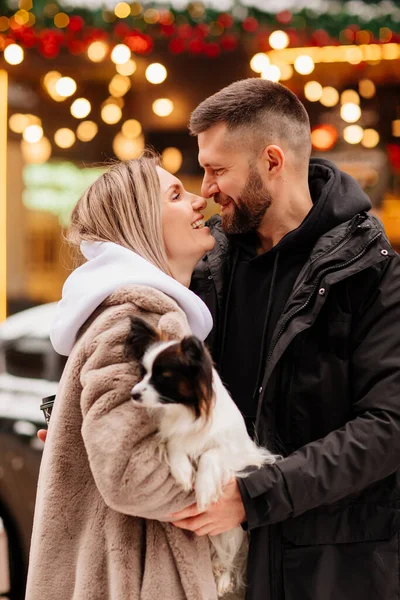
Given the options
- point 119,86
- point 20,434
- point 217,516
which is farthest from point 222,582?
point 119,86

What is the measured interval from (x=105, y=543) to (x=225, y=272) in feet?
3.34

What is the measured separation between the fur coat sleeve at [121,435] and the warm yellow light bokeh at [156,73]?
434cm

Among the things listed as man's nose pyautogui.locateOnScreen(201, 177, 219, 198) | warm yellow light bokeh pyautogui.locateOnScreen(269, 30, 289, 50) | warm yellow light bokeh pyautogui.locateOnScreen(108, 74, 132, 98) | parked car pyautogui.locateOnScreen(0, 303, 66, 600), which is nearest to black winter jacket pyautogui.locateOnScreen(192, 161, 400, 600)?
man's nose pyautogui.locateOnScreen(201, 177, 219, 198)

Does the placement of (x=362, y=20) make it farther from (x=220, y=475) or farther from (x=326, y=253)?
(x=220, y=475)

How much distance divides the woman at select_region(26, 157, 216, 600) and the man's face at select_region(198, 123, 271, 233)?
45 cm

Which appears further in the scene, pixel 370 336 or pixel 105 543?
pixel 370 336

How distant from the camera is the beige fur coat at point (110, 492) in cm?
185

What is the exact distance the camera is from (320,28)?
5.25m

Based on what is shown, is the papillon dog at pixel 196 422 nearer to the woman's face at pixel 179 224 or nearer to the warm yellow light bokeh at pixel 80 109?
the woman's face at pixel 179 224

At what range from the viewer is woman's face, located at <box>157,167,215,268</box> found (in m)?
2.38

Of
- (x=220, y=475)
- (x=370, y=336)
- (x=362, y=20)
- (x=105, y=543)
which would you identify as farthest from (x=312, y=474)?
(x=362, y=20)

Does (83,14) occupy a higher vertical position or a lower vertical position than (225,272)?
higher

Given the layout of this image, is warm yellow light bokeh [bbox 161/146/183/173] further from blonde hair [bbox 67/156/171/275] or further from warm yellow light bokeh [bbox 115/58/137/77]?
blonde hair [bbox 67/156/171/275]

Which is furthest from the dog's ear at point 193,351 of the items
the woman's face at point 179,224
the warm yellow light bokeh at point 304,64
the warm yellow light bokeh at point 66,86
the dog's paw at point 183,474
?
the warm yellow light bokeh at point 66,86
